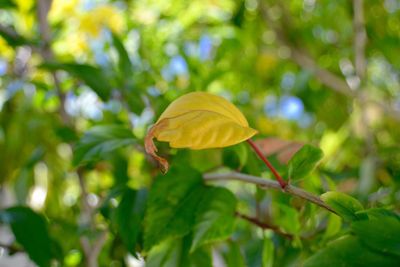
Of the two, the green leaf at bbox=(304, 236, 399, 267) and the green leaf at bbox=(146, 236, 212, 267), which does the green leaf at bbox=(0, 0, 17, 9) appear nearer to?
the green leaf at bbox=(146, 236, 212, 267)

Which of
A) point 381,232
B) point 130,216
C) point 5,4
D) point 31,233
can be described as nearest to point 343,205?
point 381,232

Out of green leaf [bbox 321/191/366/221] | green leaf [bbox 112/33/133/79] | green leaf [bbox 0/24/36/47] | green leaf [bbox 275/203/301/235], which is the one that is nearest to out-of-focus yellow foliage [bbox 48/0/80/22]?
green leaf [bbox 0/24/36/47]

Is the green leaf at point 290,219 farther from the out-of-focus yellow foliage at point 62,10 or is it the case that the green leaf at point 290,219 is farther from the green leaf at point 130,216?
the out-of-focus yellow foliage at point 62,10

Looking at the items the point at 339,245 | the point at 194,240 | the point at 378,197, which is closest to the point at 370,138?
the point at 378,197

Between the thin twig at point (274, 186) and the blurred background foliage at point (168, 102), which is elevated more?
the thin twig at point (274, 186)

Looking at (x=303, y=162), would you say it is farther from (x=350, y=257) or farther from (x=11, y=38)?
(x=11, y=38)

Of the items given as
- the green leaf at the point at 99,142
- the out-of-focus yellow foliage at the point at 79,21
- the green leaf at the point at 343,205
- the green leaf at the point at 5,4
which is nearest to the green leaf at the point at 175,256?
the green leaf at the point at 99,142

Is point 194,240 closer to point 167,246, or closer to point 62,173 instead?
point 167,246
